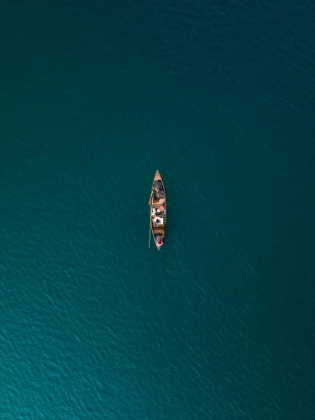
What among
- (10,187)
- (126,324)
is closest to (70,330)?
(126,324)

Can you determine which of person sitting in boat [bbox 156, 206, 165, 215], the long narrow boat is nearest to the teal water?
the long narrow boat

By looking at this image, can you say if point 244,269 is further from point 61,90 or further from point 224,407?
point 61,90

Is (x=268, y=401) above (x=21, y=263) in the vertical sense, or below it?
below

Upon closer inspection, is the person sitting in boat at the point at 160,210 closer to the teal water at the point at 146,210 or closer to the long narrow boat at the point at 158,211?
the long narrow boat at the point at 158,211

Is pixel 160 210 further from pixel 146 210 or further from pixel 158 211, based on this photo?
pixel 146 210

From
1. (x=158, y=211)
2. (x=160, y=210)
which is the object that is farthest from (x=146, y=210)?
(x=160, y=210)
